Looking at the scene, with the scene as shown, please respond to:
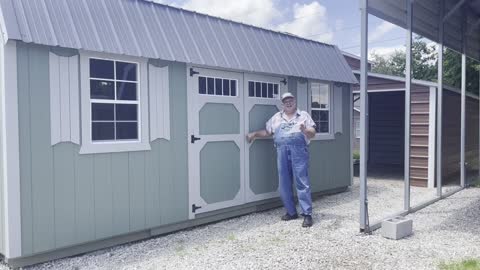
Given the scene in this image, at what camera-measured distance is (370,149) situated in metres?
13.1

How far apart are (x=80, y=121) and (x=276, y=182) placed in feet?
10.7

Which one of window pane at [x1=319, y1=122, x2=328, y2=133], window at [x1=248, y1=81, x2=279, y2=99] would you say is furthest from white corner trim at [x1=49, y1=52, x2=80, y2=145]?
window pane at [x1=319, y1=122, x2=328, y2=133]

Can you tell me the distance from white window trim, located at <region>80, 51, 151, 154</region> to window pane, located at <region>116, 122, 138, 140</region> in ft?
0.14

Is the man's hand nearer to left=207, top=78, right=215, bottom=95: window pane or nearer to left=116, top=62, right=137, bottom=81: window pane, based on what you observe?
left=207, top=78, right=215, bottom=95: window pane

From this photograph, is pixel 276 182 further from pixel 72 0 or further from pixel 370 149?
pixel 370 149

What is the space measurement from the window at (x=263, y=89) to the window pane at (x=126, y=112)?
6.28 ft

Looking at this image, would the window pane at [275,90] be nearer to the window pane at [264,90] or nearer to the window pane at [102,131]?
the window pane at [264,90]

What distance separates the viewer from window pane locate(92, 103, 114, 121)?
4309 millimetres

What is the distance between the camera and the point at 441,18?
6859 millimetres

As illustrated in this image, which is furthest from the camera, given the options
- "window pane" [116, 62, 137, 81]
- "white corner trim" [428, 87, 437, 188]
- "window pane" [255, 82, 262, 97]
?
"white corner trim" [428, 87, 437, 188]

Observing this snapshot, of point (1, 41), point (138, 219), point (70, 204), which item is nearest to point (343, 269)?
point (138, 219)

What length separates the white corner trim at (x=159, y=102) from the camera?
4.75m

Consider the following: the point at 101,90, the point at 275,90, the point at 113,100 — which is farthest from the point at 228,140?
the point at 101,90

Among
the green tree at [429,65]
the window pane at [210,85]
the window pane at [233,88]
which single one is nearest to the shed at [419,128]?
the green tree at [429,65]
